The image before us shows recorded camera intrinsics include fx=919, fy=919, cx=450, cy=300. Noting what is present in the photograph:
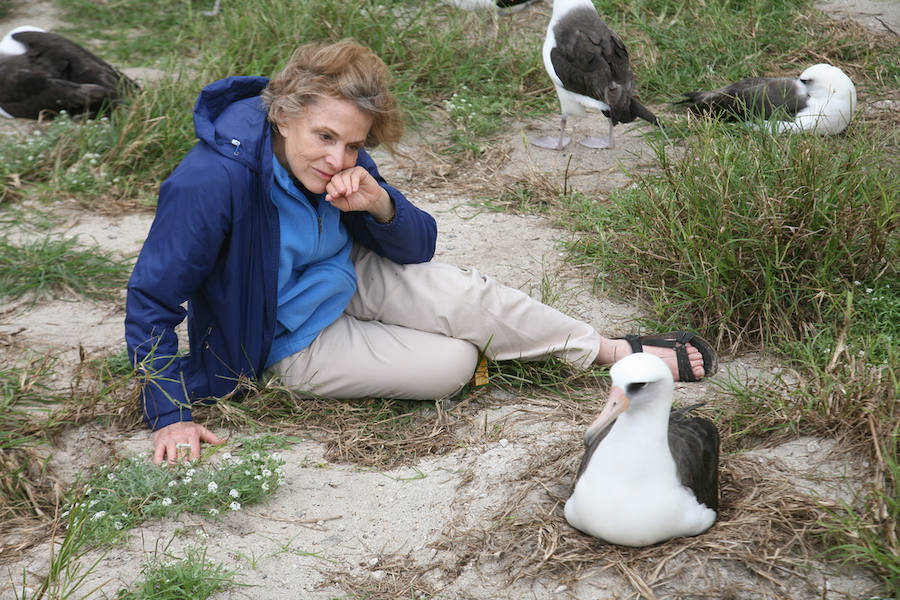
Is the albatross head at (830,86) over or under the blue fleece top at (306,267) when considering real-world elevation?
over

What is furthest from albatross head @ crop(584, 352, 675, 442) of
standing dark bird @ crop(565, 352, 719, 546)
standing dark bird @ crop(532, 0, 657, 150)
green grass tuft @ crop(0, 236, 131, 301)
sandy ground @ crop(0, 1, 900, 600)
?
standing dark bird @ crop(532, 0, 657, 150)

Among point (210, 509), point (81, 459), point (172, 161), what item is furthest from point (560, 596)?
point (172, 161)

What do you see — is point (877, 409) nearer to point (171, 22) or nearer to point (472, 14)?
point (472, 14)

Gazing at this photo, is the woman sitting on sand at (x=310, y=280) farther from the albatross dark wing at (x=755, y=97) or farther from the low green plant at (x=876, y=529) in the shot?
the albatross dark wing at (x=755, y=97)

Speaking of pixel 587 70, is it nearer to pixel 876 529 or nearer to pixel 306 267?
pixel 306 267

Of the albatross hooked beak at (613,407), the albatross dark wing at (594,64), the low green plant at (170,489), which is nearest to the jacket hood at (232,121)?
the low green plant at (170,489)

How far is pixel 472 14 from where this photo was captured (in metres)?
6.18

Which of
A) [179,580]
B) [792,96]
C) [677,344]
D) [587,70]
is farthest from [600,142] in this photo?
[179,580]

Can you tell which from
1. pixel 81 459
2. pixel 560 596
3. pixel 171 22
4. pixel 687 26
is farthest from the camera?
pixel 171 22

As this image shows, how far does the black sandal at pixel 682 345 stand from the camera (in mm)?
3230

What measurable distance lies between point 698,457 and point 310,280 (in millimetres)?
1342

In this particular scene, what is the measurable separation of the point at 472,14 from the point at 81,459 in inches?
169

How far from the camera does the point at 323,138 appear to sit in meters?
2.79

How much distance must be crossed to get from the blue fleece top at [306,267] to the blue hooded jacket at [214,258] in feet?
0.19
